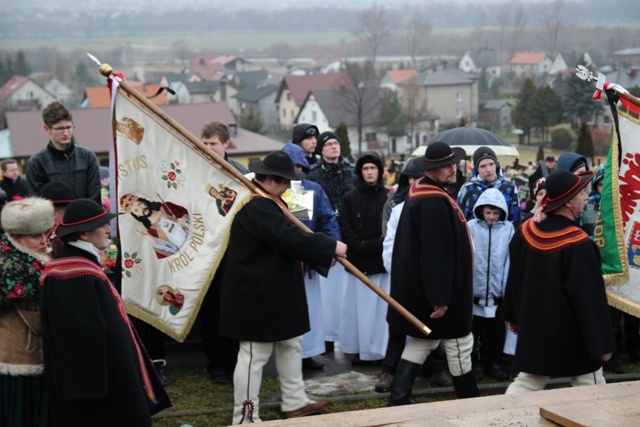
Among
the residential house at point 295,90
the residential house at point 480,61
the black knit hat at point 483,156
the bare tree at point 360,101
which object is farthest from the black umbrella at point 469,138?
the residential house at point 480,61

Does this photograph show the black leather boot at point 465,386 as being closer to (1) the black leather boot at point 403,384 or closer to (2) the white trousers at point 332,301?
(1) the black leather boot at point 403,384

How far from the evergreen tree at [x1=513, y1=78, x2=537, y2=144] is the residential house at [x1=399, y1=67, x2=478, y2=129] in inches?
1134

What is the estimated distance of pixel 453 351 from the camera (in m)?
6.77

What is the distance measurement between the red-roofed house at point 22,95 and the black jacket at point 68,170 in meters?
83.5

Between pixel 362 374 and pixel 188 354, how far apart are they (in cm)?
155

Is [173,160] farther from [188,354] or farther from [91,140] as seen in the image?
[91,140]

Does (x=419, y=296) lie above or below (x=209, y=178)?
below

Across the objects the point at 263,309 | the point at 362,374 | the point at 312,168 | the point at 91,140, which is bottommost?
the point at 91,140

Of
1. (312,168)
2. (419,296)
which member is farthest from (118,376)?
(312,168)

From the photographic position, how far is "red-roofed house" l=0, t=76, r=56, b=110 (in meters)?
89.1

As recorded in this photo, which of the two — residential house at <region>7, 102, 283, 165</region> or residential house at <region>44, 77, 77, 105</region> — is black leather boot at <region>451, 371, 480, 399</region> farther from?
residential house at <region>44, 77, 77, 105</region>

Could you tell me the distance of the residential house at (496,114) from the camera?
3648 inches

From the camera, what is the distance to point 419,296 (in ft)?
21.8

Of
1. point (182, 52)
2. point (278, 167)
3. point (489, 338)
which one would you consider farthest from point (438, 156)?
point (182, 52)
